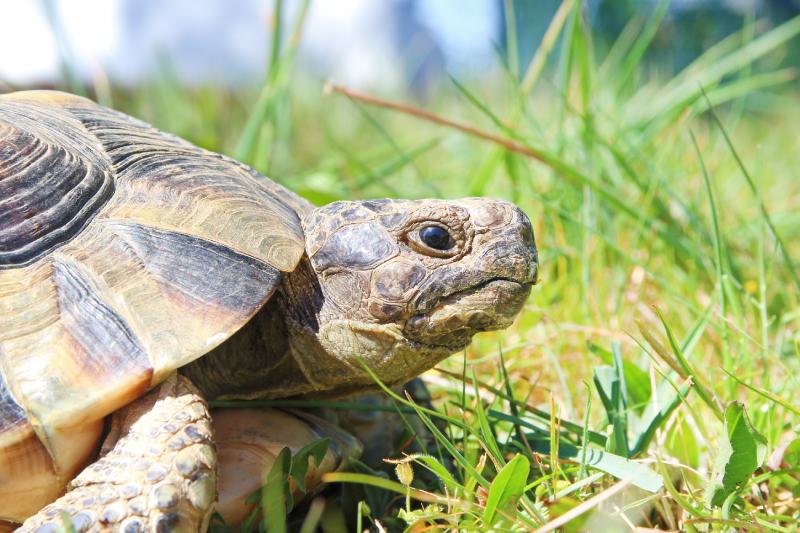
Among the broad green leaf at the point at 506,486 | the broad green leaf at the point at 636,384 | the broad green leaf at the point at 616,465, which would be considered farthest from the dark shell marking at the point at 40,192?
the broad green leaf at the point at 636,384

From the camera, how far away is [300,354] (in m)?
1.37

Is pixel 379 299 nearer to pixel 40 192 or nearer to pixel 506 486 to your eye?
pixel 506 486

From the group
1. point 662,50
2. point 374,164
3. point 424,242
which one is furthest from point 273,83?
point 662,50

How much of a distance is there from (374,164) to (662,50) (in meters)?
2.78

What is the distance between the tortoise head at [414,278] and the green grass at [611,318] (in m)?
0.12

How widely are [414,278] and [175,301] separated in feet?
1.30

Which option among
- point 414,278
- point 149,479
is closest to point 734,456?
point 414,278

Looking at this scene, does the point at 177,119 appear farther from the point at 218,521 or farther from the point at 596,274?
the point at 218,521

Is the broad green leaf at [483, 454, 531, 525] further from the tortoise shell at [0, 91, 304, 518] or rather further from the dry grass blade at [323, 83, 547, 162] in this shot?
the dry grass blade at [323, 83, 547, 162]

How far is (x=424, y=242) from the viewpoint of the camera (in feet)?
4.23

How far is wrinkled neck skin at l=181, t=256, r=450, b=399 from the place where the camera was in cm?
130

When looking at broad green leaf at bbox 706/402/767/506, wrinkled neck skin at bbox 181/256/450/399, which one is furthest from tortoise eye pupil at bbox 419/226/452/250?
broad green leaf at bbox 706/402/767/506

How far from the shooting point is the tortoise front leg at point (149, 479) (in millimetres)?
1012

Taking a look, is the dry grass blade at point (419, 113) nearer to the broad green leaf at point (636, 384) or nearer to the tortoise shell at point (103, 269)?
the tortoise shell at point (103, 269)
